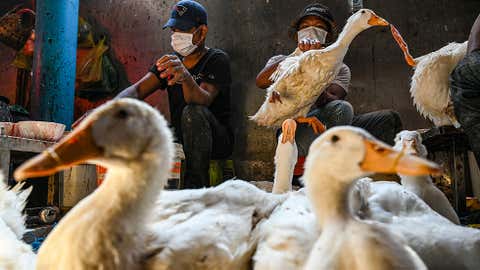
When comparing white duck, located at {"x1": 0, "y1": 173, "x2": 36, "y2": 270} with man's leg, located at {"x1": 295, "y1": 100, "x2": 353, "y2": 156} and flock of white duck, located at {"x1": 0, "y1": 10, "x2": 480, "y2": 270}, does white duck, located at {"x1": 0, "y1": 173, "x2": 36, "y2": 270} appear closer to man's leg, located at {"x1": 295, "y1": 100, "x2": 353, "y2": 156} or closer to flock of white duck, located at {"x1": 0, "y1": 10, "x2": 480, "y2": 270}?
flock of white duck, located at {"x1": 0, "y1": 10, "x2": 480, "y2": 270}

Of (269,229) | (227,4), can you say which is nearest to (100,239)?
(269,229)

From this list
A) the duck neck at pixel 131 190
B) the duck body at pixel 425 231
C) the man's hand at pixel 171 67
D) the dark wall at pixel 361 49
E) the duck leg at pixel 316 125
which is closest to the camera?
the duck neck at pixel 131 190

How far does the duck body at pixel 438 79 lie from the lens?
3.38 metres

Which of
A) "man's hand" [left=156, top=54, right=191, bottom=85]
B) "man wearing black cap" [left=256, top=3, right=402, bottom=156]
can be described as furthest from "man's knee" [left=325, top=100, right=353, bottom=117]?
"man's hand" [left=156, top=54, right=191, bottom=85]

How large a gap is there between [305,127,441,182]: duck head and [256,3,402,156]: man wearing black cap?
2.21 meters

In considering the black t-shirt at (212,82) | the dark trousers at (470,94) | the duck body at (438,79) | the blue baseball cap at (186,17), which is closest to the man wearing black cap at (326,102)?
the duck body at (438,79)

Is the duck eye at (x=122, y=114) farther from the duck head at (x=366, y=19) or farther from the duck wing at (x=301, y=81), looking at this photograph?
the duck head at (x=366, y=19)

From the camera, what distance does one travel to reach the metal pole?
14.0 feet

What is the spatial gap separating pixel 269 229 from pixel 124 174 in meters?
0.53

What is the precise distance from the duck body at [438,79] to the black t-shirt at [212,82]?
177cm

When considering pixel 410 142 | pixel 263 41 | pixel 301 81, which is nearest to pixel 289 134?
pixel 301 81

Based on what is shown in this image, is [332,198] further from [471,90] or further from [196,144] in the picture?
[196,144]

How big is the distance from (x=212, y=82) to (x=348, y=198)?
2.95m

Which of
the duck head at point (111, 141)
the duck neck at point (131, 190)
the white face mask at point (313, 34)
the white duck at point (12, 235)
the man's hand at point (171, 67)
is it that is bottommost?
the white duck at point (12, 235)
